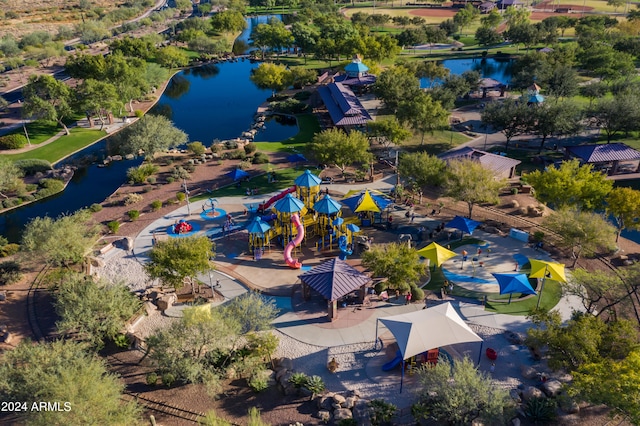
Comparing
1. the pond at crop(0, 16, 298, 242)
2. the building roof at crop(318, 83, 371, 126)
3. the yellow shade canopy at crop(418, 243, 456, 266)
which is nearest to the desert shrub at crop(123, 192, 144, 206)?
the pond at crop(0, 16, 298, 242)

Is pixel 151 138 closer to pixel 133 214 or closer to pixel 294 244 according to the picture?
pixel 133 214

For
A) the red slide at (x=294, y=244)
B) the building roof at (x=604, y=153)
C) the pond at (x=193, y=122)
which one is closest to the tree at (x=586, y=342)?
the red slide at (x=294, y=244)

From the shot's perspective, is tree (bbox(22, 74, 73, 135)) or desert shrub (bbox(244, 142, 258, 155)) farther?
tree (bbox(22, 74, 73, 135))

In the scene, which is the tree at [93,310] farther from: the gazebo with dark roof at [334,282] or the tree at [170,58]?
the tree at [170,58]

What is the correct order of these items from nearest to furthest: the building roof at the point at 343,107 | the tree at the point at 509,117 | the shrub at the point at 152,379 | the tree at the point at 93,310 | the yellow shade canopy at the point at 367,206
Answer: the shrub at the point at 152,379 < the tree at the point at 93,310 < the yellow shade canopy at the point at 367,206 < the tree at the point at 509,117 < the building roof at the point at 343,107

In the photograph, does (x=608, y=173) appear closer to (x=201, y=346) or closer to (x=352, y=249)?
(x=352, y=249)

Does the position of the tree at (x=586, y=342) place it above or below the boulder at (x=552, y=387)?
above

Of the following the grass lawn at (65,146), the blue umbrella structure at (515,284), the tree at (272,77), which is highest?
the tree at (272,77)

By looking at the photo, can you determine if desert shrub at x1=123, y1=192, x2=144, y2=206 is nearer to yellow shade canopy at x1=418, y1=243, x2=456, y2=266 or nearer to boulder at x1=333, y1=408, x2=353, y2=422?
yellow shade canopy at x1=418, y1=243, x2=456, y2=266
